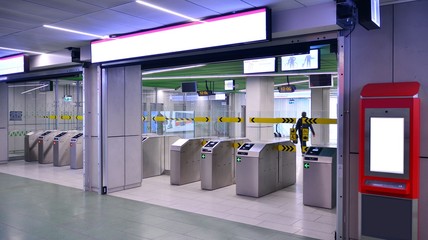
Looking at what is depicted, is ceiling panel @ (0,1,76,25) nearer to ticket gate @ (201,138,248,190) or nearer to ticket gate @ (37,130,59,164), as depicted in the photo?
ticket gate @ (201,138,248,190)

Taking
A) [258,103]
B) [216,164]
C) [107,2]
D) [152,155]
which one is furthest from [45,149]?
[107,2]

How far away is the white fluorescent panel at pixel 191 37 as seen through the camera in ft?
14.8

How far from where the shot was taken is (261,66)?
8.19m

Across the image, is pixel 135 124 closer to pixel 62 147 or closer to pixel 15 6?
pixel 15 6

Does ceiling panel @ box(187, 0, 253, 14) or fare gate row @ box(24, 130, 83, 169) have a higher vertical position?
ceiling panel @ box(187, 0, 253, 14)

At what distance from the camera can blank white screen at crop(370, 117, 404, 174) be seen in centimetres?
358

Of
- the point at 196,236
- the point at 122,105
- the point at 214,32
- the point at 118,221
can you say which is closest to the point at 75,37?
the point at 122,105

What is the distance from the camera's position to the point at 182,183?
795cm

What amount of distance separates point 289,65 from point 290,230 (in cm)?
417

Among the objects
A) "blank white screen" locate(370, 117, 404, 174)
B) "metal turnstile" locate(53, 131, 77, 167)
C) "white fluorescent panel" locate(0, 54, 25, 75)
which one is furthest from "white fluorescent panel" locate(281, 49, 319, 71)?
"metal turnstile" locate(53, 131, 77, 167)

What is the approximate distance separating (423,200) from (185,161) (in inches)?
201

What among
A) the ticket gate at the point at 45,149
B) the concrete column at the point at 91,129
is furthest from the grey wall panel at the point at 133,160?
the ticket gate at the point at 45,149

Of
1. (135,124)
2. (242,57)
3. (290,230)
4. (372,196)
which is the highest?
(242,57)

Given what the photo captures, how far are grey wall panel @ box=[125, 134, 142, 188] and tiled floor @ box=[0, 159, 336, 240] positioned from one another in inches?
9.2
